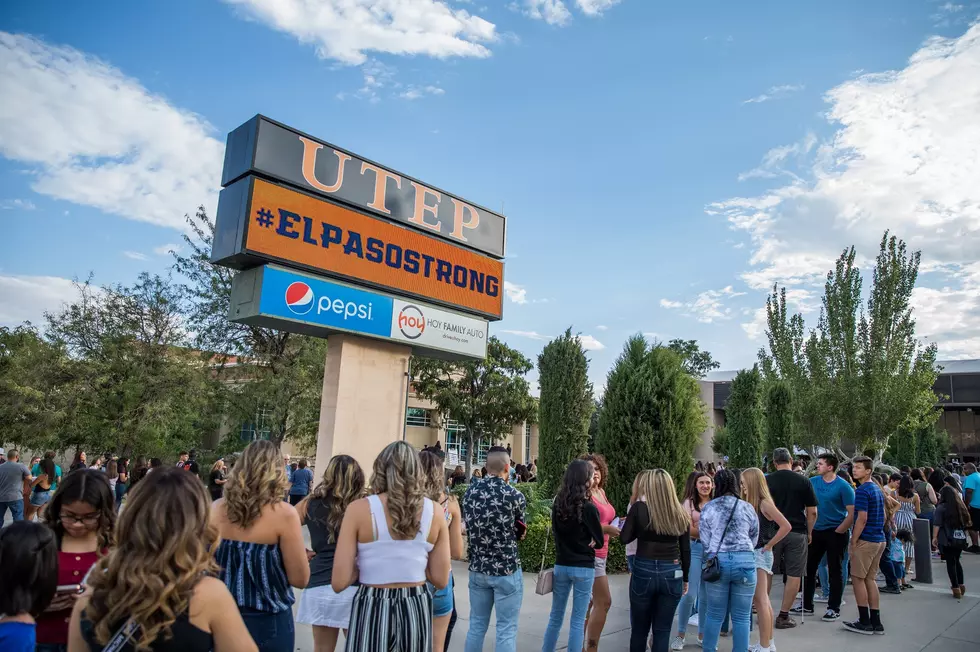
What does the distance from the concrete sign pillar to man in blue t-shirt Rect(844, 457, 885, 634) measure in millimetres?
7419

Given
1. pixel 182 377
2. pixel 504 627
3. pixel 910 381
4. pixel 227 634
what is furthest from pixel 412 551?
pixel 910 381

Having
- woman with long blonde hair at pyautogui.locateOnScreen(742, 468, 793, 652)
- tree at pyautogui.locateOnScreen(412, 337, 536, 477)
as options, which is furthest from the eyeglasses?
tree at pyautogui.locateOnScreen(412, 337, 536, 477)

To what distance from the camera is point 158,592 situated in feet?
6.21

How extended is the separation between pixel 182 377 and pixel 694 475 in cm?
2193

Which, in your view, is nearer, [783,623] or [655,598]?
[655,598]

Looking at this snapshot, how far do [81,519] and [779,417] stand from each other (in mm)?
21483

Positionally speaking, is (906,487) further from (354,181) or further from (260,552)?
(354,181)

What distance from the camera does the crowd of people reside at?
199cm

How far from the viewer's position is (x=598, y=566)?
552cm

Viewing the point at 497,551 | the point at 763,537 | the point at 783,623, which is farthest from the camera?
the point at 783,623

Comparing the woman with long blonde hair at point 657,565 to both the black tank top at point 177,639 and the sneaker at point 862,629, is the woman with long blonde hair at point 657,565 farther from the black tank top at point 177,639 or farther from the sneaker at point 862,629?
the black tank top at point 177,639

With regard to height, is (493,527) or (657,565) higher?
(493,527)

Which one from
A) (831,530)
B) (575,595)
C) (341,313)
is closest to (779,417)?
(831,530)

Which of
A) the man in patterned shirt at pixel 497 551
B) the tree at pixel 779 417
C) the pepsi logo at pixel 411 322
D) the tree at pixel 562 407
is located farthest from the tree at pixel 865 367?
the man in patterned shirt at pixel 497 551
